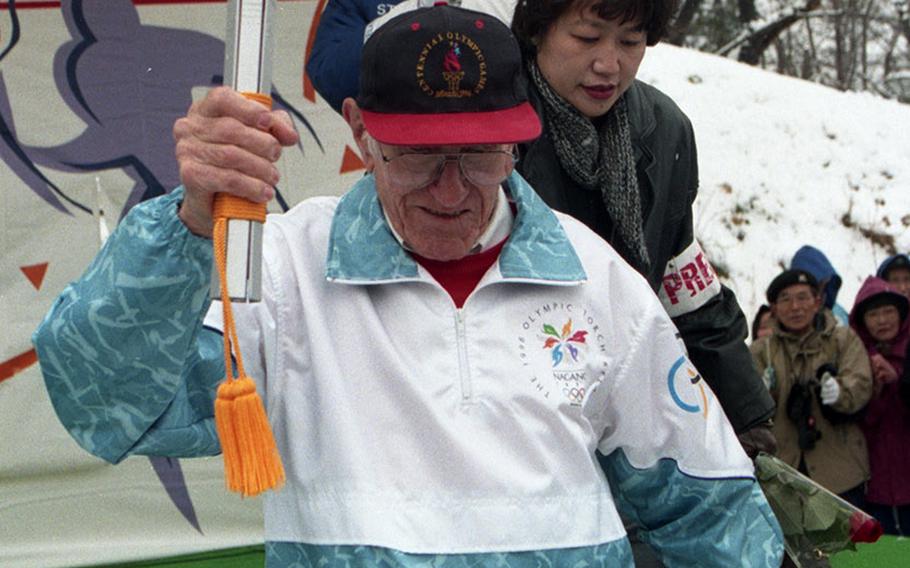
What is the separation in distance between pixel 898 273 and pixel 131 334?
5805mm

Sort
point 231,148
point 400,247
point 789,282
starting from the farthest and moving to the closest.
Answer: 1. point 789,282
2. point 400,247
3. point 231,148

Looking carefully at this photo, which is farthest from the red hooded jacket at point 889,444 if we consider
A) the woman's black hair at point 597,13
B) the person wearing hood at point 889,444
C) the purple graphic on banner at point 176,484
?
the woman's black hair at point 597,13

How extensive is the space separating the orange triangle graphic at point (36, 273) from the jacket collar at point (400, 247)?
2.74 metres

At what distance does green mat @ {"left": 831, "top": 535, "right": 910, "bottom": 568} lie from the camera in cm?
462

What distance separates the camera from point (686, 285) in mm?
2855

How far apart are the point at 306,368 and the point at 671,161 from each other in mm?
1013

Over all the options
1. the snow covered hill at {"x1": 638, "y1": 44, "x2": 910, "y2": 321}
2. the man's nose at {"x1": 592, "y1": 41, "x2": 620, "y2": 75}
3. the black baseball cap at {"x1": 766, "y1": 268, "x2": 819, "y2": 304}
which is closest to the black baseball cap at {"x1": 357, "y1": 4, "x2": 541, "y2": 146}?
the man's nose at {"x1": 592, "y1": 41, "x2": 620, "y2": 75}

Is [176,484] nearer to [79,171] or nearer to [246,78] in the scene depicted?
[79,171]

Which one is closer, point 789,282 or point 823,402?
point 823,402

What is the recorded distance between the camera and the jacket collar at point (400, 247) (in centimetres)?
212

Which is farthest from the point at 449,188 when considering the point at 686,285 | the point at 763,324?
the point at 763,324

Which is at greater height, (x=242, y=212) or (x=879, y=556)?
(x=242, y=212)

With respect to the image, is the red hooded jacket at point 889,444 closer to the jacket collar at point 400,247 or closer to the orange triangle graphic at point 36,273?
the orange triangle graphic at point 36,273

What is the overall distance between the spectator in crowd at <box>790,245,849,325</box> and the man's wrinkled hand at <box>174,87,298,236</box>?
5.47 meters
